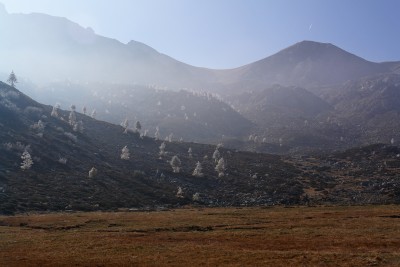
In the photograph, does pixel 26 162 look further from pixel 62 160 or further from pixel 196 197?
pixel 196 197

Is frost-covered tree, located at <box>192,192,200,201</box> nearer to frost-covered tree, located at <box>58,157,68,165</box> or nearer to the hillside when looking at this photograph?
the hillside

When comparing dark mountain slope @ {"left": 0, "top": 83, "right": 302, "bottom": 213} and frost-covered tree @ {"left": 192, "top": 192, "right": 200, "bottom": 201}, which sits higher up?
dark mountain slope @ {"left": 0, "top": 83, "right": 302, "bottom": 213}

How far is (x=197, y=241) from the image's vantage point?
5856 centimetres

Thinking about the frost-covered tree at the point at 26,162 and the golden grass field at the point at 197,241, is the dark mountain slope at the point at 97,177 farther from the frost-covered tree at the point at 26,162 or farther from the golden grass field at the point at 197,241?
the golden grass field at the point at 197,241

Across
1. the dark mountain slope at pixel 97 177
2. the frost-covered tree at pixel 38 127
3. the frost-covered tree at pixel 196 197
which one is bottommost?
the frost-covered tree at pixel 196 197

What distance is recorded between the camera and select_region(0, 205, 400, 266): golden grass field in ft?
147

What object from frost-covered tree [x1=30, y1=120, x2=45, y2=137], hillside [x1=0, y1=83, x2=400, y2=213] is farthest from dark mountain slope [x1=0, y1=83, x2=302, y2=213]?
frost-covered tree [x1=30, y1=120, x2=45, y2=137]

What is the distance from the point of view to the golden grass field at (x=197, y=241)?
44750mm

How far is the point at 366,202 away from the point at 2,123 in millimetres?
136567

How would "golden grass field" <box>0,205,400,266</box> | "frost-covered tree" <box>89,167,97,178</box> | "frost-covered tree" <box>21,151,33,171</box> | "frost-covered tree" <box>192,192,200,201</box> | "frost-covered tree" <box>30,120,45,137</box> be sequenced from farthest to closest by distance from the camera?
1. "frost-covered tree" <box>30,120,45,137</box>
2. "frost-covered tree" <box>89,167,97,178</box>
3. "frost-covered tree" <box>192,192,200,201</box>
4. "frost-covered tree" <box>21,151,33,171</box>
5. "golden grass field" <box>0,205,400,266</box>

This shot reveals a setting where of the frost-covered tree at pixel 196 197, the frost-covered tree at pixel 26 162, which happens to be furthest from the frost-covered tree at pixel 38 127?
the frost-covered tree at pixel 196 197

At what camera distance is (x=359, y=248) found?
167 feet

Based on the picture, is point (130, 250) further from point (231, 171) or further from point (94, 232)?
point (231, 171)

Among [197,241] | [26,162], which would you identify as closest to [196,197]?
[26,162]
